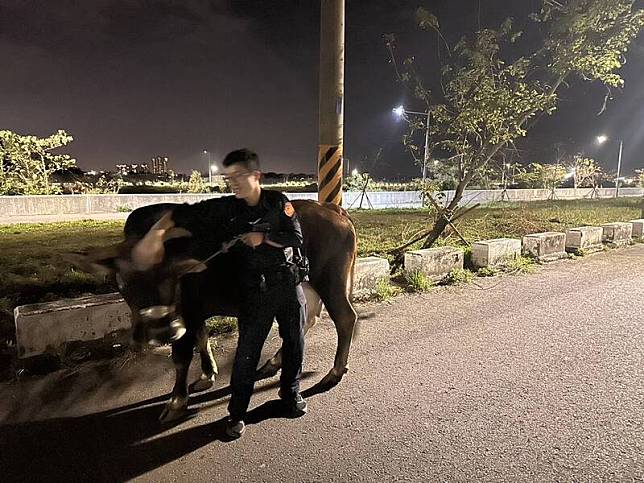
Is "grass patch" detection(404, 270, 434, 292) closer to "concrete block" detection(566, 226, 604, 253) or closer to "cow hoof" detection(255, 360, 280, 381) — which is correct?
"cow hoof" detection(255, 360, 280, 381)

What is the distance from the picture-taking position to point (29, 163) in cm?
1662

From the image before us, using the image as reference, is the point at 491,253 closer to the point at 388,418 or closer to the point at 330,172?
the point at 330,172

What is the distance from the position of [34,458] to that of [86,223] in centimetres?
1112

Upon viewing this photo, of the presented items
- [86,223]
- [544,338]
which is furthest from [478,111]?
[86,223]

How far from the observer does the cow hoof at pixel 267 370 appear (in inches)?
150

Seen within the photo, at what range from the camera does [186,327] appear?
10.4 feet

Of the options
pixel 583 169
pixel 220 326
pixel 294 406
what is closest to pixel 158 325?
pixel 294 406

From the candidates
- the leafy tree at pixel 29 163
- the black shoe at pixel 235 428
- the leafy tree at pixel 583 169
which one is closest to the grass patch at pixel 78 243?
the black shoe at pixel 235 428

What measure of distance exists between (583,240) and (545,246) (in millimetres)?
1475

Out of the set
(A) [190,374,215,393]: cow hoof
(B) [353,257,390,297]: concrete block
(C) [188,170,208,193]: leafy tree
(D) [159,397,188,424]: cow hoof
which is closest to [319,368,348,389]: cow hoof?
(A) [190,374,215,393]: cow hoof

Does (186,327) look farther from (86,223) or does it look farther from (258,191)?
(86,223)

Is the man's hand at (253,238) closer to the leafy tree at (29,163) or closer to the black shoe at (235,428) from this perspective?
the black shoe at (235,428)

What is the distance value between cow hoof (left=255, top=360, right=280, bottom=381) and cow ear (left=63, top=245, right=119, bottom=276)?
1.58m

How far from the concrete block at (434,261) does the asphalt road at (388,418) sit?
72.8 inches
